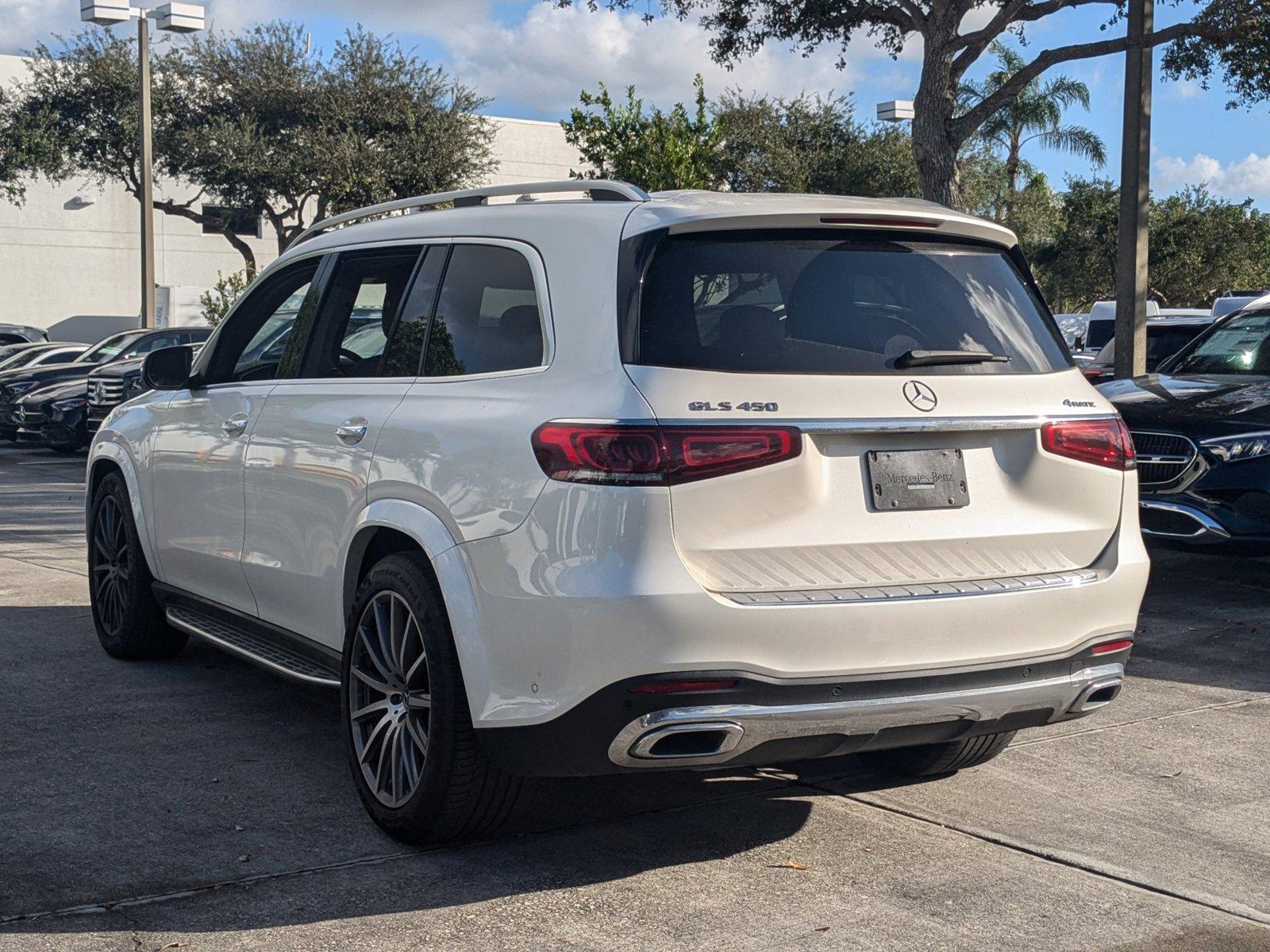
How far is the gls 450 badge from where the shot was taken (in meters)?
3.97

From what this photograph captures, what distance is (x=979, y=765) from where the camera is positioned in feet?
18.6

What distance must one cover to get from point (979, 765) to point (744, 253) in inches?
92.7

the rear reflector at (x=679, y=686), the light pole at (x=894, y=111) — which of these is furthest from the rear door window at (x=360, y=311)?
the light pole at (x=894, y=111)

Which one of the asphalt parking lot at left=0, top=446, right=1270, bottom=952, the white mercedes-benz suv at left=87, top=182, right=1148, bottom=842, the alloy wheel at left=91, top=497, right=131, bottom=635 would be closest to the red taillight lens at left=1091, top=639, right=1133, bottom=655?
the white mercedes-benz suv at left=87, top=182, right=1148, bottom=842

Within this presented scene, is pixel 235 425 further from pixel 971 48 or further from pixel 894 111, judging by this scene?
pixel 894 111

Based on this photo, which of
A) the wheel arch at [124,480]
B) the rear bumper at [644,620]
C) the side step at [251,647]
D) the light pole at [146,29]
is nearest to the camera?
the rear bumper at [644,620]

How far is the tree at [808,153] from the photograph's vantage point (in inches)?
1668

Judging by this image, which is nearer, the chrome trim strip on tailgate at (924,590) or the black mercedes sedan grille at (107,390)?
the chrome trim strip on tailgate at (924,590)

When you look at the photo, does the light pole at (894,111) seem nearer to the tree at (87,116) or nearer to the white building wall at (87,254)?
the tree at (87,116)

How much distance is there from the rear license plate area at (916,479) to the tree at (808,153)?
38188 mm

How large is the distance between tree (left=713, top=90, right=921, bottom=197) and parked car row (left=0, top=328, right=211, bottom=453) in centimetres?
2323

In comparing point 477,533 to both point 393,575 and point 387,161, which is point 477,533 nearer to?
point 393,575

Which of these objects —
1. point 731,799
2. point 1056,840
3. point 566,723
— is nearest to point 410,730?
point 566,723

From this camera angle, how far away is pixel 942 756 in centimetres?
540
